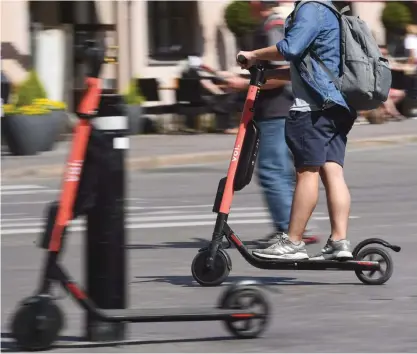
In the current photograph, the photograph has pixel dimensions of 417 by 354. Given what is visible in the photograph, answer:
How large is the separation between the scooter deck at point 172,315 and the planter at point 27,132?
12.1m

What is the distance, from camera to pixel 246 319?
5.90 meters

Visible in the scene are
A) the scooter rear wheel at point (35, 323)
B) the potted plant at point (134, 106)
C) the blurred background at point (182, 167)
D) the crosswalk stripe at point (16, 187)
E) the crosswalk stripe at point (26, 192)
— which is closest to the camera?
the scooter rear wheel at point (35, 323)

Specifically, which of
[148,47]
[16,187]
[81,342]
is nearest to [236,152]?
[81,342]

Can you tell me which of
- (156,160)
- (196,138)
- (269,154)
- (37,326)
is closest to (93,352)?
(37,326)

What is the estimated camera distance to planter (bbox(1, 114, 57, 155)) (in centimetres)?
1769

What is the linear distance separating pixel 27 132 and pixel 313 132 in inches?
427

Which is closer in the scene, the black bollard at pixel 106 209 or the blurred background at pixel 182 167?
the black bollard at pixel 106 209

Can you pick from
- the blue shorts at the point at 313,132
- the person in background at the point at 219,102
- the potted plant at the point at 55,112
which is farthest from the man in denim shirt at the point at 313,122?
the person in background at the point at 219,102

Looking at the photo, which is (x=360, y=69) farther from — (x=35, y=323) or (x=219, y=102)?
(x=219, y=102)

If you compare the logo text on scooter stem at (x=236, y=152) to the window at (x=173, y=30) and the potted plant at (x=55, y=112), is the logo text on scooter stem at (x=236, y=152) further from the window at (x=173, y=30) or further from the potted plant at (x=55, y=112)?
the window at (x=173, y=30)

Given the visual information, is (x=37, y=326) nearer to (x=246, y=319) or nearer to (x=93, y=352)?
(x=93, y=352)

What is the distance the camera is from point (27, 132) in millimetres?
17812

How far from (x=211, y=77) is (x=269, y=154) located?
13.8 m

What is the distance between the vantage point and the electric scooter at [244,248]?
24.6ft
